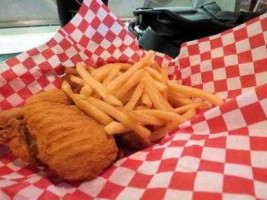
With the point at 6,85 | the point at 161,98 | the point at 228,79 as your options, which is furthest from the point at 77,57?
the point at 228,79

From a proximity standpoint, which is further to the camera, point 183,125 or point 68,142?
point 183,125

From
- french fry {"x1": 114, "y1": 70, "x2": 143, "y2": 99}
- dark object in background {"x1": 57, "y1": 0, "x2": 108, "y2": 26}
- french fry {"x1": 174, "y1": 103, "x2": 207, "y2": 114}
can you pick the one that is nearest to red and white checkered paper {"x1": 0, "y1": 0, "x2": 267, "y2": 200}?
french fry {"x1": 174, "y1": 103, "x2": 207, "y2": 114}

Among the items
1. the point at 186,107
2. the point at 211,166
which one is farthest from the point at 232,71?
the point at 211,166

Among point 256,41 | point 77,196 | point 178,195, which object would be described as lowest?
point 77,196

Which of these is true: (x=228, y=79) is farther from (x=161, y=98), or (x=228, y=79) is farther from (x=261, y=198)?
(x=261, y=198)

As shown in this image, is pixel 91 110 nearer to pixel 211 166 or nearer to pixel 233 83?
pixel 211 166

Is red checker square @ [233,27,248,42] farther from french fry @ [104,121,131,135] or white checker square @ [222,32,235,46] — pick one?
french fry @ [104,121,131,135]

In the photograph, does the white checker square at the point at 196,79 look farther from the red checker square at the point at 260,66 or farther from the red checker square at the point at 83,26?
the red checker square at the point at 83,26
